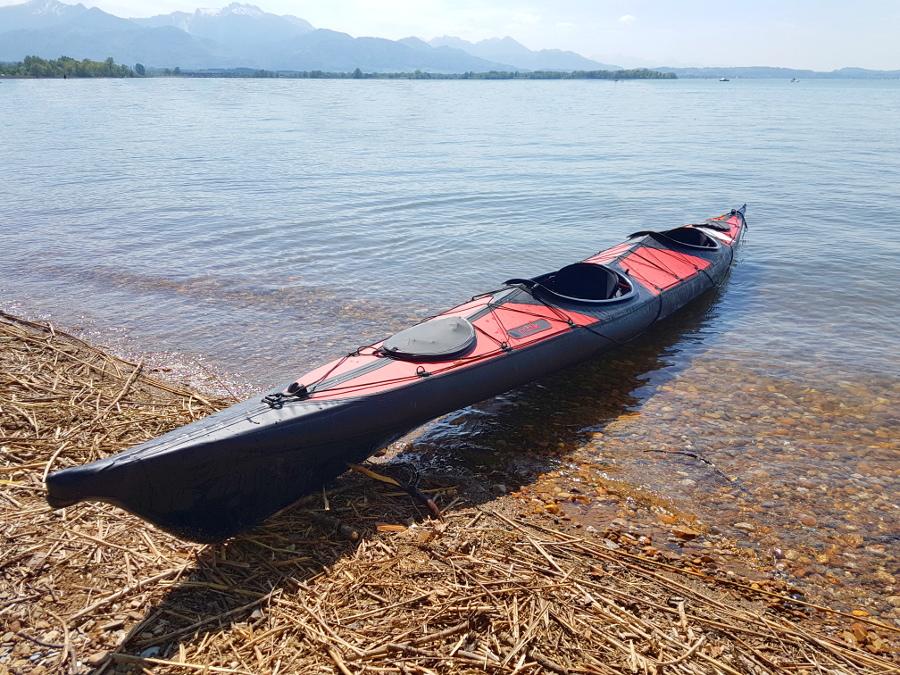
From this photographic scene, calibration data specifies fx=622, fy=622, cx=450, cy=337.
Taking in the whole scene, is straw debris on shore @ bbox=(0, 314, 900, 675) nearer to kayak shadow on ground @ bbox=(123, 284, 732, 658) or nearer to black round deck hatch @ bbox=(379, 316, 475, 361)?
kayak shadow on ground @ bbox=(123, 284, 732, 658)

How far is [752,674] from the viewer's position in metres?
3.57

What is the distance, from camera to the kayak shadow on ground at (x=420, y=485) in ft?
12.5

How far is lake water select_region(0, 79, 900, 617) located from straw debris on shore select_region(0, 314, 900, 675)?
955 millimetres

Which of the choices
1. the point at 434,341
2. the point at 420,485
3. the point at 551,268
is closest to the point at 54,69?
the point at 551,268

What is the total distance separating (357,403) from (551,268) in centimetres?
826

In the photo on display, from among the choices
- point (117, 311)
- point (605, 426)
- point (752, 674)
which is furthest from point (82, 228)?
point (752, 674)

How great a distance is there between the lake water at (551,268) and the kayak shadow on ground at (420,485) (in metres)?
0.06

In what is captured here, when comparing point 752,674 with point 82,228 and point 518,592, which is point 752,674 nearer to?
point 518,592

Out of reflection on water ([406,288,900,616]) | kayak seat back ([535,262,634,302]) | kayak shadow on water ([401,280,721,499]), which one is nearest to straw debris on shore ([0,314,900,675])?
reflection on water ([406,288,900,616])

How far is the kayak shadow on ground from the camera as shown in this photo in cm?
382

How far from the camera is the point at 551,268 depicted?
1276cm

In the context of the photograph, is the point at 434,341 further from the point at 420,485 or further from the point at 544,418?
the point at 544,418

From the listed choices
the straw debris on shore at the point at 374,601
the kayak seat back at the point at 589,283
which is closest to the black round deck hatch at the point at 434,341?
the straw debris on shore at the point at 374,601

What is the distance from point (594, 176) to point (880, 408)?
17209 mm
